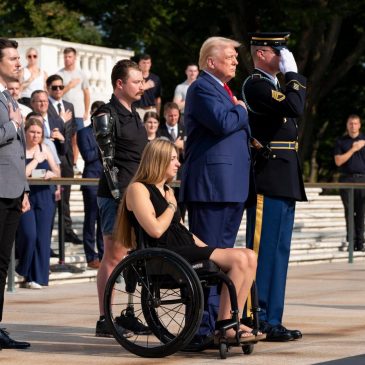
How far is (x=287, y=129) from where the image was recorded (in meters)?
9.84

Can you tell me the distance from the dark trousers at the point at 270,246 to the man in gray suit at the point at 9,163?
160 cm

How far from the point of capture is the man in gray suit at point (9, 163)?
30.5ft

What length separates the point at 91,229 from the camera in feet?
52.3

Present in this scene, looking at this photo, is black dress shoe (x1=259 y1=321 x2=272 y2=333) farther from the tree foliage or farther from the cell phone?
the tree foliage

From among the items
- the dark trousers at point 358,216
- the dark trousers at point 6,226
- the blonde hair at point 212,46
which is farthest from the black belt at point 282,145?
the dark trousers at point 358,216

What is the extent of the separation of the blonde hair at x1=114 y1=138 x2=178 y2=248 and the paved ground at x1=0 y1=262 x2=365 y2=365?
2.49 ft

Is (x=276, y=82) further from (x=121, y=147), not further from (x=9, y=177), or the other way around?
(x=9, y=177)

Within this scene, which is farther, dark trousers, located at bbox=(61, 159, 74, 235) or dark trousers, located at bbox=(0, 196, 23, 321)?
dark trousers, located at bbox=(61, 159, 74, 235)

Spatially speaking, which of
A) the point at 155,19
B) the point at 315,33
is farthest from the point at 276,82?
the point at 155,19

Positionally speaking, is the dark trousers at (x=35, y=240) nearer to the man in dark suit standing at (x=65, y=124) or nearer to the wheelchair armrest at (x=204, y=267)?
the man in dark suit standing at (x=65, y=124)

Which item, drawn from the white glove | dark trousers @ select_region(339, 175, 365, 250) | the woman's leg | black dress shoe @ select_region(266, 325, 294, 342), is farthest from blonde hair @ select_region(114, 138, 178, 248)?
dark trousers @ select_region(339, 175, 365, 250)

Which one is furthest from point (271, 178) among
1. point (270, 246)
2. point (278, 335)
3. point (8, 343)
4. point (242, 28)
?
point (242, 28)

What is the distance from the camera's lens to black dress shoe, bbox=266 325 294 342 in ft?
31.8

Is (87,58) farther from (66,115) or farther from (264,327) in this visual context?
(264,327)
